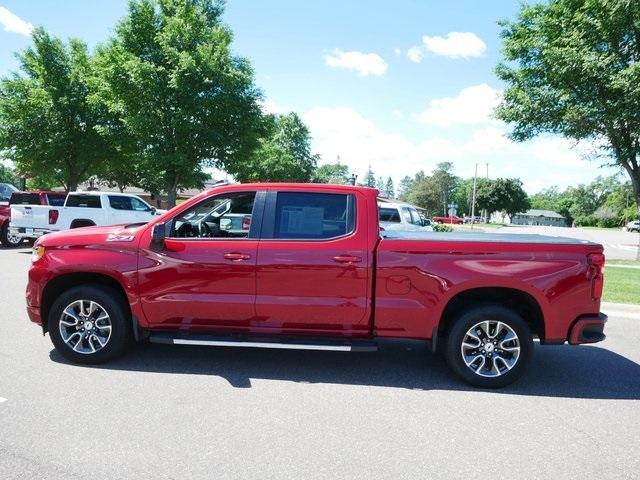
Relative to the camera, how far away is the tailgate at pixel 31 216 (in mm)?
14516

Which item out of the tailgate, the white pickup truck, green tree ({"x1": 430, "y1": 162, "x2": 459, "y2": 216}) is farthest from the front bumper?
green tree ({"x1": 430, "y1": 162, "x2": 459, "y2": 216})

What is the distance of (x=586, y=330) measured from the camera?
4730 millimetres

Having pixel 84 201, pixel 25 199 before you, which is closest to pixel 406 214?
pixel 84 201

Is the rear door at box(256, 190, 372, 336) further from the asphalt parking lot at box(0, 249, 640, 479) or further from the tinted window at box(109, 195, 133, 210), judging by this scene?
the tinted window at box(109, 195, 133, 210)

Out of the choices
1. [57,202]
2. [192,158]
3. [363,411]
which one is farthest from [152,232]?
[192,158]

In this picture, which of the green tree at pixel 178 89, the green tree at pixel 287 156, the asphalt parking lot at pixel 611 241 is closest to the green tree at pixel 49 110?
the green tree at pixel 178 89

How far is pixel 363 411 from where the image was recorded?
4.18 m

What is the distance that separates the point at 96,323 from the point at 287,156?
51.8 m

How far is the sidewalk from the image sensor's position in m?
8.60

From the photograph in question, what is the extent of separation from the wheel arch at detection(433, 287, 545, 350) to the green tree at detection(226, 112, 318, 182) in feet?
158

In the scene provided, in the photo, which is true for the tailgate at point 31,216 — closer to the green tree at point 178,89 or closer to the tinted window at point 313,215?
the green tree at point 178,89

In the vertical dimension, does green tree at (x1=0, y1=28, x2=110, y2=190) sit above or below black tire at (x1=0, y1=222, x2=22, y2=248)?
above

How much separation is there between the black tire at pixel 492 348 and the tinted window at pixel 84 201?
13.4 meters

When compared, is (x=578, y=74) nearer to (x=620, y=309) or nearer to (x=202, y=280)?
(x=620, y=309)
